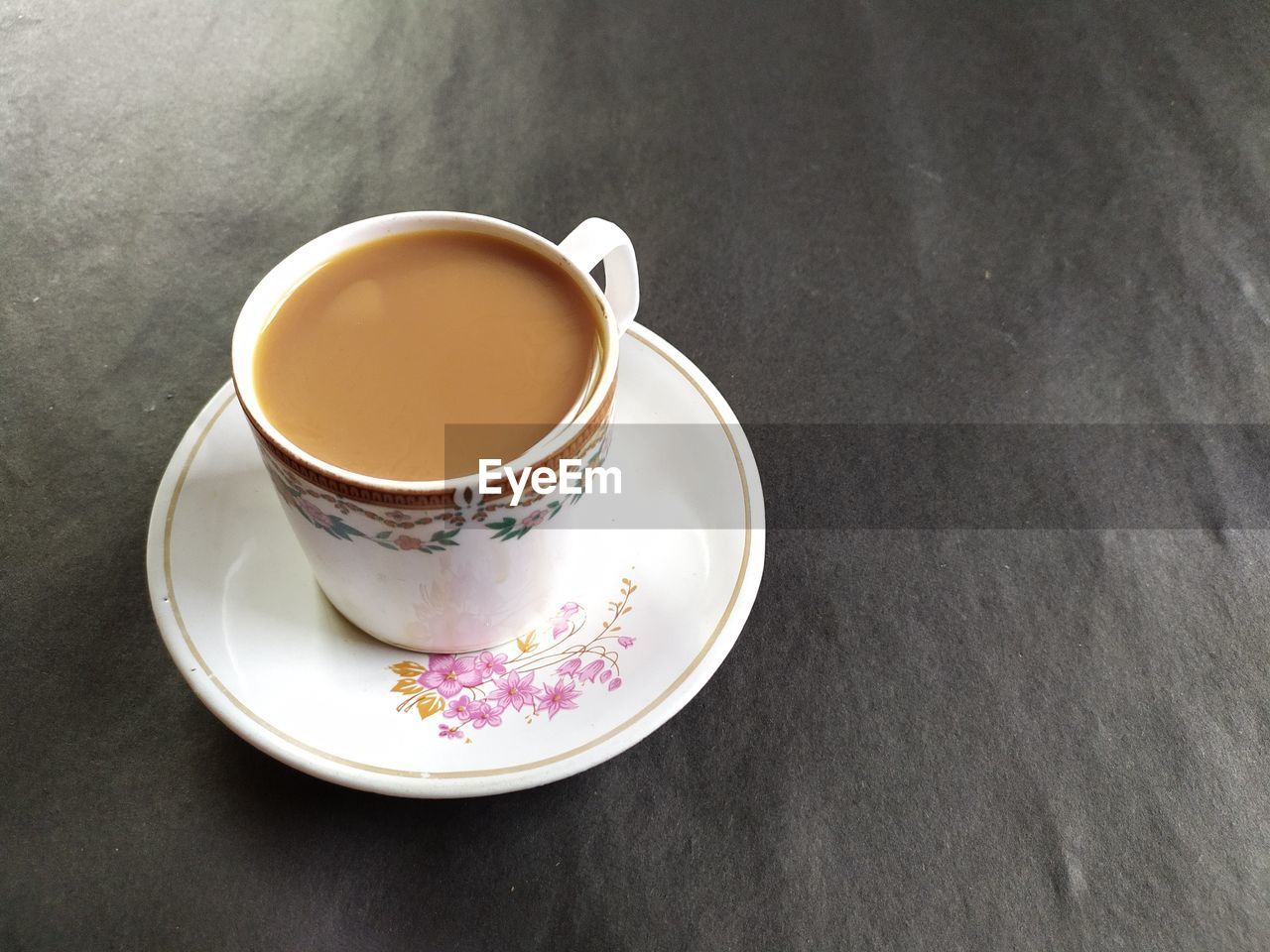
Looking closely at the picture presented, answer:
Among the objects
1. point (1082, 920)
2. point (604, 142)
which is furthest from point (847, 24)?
point (1082, 920)

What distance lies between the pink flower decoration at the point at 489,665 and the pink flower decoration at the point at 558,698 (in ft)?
0.14

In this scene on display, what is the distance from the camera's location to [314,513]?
62cm

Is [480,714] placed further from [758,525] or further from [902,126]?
[902,126]

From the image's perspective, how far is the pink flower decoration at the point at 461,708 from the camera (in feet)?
2.28

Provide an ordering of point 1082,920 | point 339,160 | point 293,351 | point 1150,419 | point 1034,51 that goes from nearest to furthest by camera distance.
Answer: point 293,351 < point 1082,920 < point 1150,419 < point 339,160 < point 1034,51

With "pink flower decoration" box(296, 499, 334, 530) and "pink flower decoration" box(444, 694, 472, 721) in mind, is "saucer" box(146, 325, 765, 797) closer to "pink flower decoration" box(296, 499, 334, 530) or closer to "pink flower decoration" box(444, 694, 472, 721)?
"pink flower decoration" box(444, 694, 472, 721)

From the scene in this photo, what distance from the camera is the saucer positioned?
662 millimetres

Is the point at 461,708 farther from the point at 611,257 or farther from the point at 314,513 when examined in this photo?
the point at 611,257

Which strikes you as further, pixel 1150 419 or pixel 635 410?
pixel 1150 419

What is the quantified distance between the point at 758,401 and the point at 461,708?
0.55m

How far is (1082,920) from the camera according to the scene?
0.77 metres

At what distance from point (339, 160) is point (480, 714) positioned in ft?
2.95

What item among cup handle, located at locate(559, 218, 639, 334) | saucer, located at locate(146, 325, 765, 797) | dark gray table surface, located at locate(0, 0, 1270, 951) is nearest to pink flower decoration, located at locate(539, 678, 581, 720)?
saucer, located at locate(146, 325, 765, 797)

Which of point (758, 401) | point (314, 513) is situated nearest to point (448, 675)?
point (314, 513)
